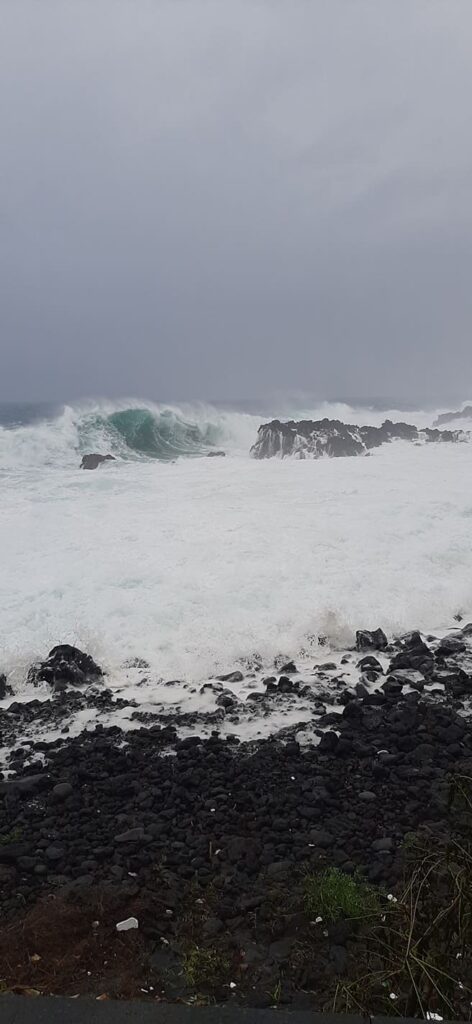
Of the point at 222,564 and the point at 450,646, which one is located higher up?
the point at 222,564

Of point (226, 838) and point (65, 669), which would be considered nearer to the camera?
point (226, 838)

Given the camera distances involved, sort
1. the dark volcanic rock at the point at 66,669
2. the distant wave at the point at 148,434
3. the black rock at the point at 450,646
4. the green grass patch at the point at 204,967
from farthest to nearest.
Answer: the distant wave at the point at 148,434 → the black rock at the point at 450,646 → the dark volcanic rock at the point at 66,669 → the green grass patch at the point at 204,967

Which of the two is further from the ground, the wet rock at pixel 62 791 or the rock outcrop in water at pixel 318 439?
the rock outcrop in water at pixel 318 439

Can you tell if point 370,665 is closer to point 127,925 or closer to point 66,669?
point 66,669

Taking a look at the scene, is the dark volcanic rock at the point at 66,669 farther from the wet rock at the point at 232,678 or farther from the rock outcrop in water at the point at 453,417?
the rock outcrop in water at the point at 453,417

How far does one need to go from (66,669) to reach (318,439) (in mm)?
26465

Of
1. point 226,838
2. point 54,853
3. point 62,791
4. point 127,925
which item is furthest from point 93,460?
point 127,925

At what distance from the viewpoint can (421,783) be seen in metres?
4.83

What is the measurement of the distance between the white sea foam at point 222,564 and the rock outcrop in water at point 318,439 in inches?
499

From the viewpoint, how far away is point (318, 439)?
32.4 meters

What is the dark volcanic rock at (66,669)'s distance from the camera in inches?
287

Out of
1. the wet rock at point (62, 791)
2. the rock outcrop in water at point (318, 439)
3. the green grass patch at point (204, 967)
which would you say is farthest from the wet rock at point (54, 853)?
the rock outcrop in water at point (318, 439)

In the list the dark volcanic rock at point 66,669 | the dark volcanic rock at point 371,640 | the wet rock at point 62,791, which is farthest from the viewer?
the dark volcanic rock at point 371,640

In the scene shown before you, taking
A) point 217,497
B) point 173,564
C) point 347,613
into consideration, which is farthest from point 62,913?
point 217,497
